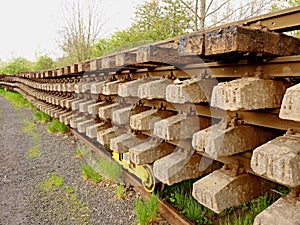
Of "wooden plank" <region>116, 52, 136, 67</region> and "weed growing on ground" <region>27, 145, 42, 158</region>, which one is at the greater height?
"wooden plank" <region>116, 52, 136, 67</region>

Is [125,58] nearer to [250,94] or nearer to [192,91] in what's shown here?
[192,91]

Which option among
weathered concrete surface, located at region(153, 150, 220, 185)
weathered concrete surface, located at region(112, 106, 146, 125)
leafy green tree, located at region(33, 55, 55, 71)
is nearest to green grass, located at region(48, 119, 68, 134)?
weathered concrete surface, located at region(112, 106, 146, 125)

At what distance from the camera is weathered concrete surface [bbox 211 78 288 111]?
48.4 inches

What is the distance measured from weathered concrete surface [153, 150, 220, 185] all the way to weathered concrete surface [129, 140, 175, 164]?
0.71 feet

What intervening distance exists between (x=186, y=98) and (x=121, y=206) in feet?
5.63

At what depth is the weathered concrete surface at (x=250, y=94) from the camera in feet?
4.03

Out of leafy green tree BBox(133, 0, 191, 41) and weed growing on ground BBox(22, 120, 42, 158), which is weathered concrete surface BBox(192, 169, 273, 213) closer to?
weed growing on ground BBox(22, 120, 42, 158)

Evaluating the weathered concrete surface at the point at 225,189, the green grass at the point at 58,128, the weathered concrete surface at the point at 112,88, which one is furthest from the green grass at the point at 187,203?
the green grass at the point at 58,128

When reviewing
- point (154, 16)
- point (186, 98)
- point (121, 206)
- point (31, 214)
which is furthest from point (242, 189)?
point (154, 16)

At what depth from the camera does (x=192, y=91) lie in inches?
64.9

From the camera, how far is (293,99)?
39.2 inches

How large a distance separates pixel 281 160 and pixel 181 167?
1.02 m

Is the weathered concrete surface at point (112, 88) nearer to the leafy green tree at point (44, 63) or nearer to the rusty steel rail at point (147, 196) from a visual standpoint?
the rusty steel rail at point (147, 196)

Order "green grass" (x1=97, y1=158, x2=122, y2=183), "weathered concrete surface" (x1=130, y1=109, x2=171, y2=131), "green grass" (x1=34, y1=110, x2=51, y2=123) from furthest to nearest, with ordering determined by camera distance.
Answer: "green grass" (x1=34, y1=110, x2=51, y2=123) → "green grass" (x1=97, y1=158, x2=122, y2=183) → "weathered concrete surface" (x1=130, y1=109, x2=171, y2=131)
